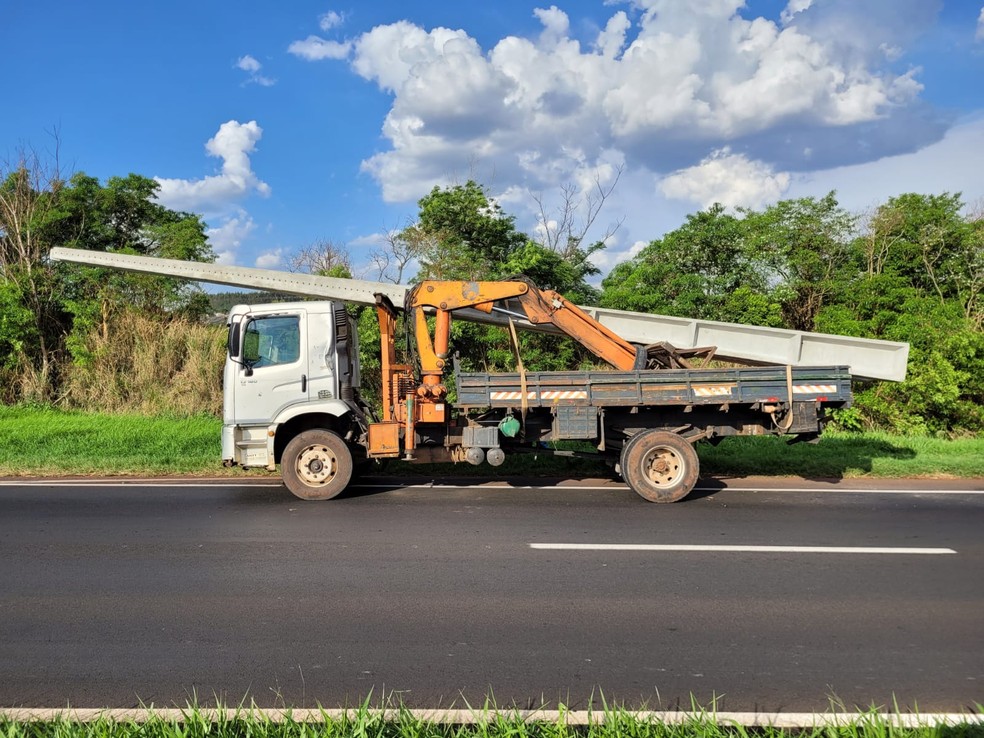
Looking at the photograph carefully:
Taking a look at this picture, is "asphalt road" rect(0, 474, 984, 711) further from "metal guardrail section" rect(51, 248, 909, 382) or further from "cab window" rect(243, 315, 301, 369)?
"metal guardrail section" rect(51, 248, 909, 382)

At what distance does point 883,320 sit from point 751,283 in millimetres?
3185

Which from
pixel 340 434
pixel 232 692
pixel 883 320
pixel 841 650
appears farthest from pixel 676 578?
pixel 883 320

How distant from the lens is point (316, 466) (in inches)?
341

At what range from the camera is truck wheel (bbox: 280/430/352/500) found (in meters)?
8.59

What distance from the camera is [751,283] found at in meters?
17.8

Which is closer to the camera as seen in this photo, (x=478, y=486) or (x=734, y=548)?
(x=734, y=548)

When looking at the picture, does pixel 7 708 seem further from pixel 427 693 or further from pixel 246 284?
pixel 246 284

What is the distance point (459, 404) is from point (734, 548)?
3745 mm

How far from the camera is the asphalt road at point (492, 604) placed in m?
3.81

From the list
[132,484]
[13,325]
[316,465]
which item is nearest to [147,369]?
[13,325]

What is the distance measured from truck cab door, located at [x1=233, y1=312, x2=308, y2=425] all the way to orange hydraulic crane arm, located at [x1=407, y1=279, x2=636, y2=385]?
158cm

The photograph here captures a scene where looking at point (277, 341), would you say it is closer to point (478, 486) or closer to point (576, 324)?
point (478, 486)

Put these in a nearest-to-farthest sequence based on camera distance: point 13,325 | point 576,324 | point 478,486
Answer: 1. point 478,486
2. point 576,324
3. point 13,325

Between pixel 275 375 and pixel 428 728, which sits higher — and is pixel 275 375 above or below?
above
